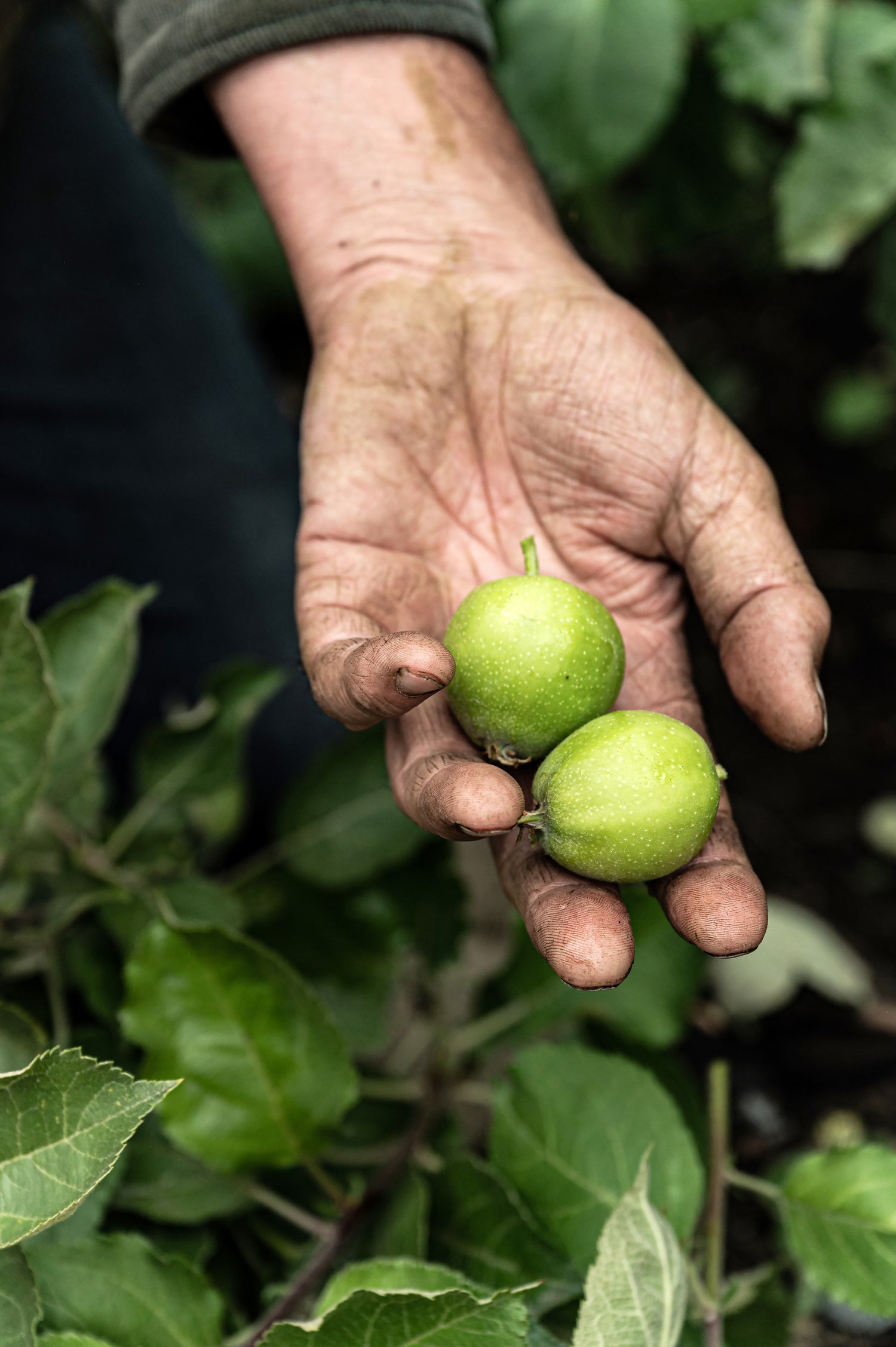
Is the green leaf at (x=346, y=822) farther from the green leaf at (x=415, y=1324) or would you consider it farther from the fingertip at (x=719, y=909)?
the green leaf at (x=415, y=1324)

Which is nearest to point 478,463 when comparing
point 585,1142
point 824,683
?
point 585,1142

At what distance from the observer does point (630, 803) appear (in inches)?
53.3

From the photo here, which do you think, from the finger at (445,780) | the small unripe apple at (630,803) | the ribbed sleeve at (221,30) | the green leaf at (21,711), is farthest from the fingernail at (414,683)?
the ribbed sleeve at (221,30)

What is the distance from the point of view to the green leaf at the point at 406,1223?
58.1 inches

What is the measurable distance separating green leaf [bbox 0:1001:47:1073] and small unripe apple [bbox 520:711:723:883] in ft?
2.39

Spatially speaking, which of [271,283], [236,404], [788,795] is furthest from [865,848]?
[271,283]

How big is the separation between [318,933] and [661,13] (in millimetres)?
2062

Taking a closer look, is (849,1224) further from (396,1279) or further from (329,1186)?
(329,1186)

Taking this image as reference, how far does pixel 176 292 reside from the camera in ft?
8.61

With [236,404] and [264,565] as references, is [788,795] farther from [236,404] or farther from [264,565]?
[236,404]

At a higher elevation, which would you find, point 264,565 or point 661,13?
point 661,13

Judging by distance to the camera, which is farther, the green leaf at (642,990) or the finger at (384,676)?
the green leaf at (642,990)

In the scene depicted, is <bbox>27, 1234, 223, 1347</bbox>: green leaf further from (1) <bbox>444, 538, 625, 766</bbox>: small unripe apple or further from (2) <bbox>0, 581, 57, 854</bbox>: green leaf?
(1) <bbox>444, 538, 625, 766</bbox>: small unripe apple

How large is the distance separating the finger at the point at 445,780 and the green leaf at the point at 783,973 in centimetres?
118
